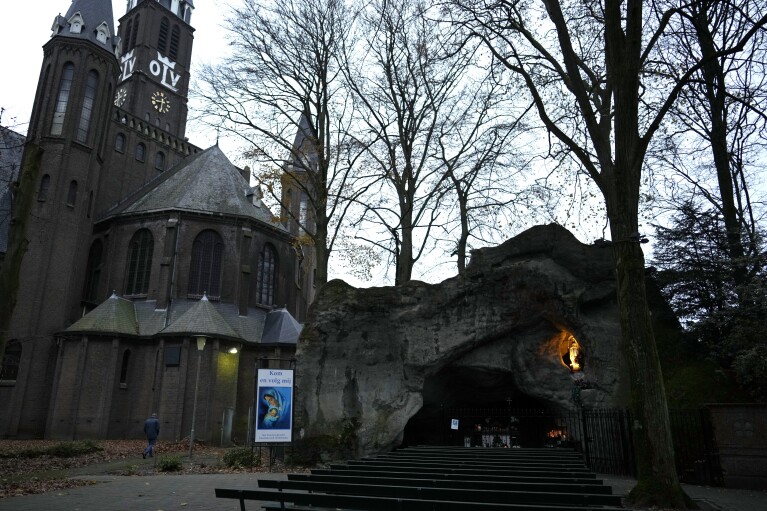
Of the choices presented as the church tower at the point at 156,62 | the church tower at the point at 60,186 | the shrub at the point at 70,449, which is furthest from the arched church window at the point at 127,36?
the shrub at the point at 70,449

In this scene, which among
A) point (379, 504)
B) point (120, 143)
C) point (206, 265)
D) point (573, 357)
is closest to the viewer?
point (379, 504)

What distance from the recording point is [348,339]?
17.4m

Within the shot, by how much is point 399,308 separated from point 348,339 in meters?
1.91

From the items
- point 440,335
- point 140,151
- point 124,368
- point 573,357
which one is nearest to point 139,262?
point 124,368

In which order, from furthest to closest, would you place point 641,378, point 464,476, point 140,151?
point 140,151 → point 641,378 → point 464,476

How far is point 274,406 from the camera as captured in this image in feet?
53.9

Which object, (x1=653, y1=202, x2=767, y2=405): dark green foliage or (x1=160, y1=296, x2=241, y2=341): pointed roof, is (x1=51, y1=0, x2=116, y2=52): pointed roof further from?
(x1=653, y1=202, x2=767, y2=405): dark green foliage

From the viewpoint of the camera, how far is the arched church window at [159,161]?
1738 inches

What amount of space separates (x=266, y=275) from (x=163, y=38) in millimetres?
35193

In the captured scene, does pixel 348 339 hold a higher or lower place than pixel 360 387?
higher

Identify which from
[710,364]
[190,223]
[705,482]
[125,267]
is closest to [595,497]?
[705,482]

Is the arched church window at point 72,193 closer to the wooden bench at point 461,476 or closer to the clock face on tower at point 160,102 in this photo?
the clock face on tower at point 160,102

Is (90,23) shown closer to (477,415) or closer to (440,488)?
(477,415)

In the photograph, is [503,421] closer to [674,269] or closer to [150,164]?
[674,269]
